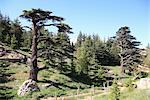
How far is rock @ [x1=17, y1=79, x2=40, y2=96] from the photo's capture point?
3475 cm

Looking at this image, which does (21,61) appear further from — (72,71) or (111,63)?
(111,63)

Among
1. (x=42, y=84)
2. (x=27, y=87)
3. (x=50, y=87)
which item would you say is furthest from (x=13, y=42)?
(x=27, y=87)

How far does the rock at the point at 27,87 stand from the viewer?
114ft

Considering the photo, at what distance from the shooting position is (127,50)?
6066 cm

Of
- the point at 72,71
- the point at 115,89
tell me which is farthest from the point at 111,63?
the point at 115,89

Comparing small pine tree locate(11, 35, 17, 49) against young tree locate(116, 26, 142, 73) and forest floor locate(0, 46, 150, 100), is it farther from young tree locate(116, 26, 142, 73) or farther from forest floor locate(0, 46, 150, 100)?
young tree locate(116, 26, 142, 73)

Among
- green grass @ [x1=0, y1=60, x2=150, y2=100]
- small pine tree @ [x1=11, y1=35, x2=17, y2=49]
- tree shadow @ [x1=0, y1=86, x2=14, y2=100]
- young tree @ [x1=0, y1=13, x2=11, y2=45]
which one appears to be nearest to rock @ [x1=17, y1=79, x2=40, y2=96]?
green grass @ [x1=0, y1=60, x2=150, y2=100]

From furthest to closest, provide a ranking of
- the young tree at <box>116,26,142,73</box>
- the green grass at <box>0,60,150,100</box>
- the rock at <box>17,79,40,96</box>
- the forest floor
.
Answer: the young tree at <box>116,26,142,73</box>, the rock at <box>17,79,40,96</box>, the green grass at <box>0,60,150,100</box>, the forest floor

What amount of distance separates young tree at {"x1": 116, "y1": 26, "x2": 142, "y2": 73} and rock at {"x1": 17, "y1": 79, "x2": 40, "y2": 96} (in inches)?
1084

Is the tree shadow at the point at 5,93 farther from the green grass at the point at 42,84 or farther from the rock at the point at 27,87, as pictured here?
the rock at the point at 27,87

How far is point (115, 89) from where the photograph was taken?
2369cm

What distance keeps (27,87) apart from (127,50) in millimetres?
30423

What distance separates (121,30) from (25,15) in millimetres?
30058

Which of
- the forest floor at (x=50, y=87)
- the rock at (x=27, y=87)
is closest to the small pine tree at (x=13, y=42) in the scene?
the forest floor at (x=50, y=87)
